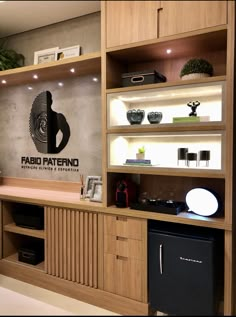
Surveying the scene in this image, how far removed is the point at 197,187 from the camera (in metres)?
2.23

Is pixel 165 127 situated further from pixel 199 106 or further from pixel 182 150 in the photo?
pixel 199 106

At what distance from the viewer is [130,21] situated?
80.0 inches

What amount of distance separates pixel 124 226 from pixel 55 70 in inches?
63.3

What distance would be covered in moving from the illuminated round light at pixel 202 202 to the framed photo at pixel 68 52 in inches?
69.9

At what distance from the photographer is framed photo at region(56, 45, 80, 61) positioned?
2.74 metres

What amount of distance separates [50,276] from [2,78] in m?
2.10

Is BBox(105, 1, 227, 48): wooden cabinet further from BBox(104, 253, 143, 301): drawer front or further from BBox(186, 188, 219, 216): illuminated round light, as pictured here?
BBox(104, 253, 143, 301): drawer front

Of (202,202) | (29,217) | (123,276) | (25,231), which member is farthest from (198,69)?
(25,231)

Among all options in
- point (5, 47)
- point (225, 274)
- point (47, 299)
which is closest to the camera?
point (225, 274)

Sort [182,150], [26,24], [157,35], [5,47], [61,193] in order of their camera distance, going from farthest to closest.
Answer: [5,47] < [61,193] < [26,24] < [182,150] < [157,35]

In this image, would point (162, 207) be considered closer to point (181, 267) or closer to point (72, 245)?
point (181, 267)

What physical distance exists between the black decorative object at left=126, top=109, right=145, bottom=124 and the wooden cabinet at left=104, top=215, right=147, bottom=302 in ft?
2.59

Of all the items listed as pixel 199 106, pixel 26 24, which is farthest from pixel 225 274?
pixel 26 24

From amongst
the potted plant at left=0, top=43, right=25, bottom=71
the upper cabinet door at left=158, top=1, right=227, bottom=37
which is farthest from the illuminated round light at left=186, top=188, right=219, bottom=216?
the potted plant at left=0, top=43, right=25, bottom=71
